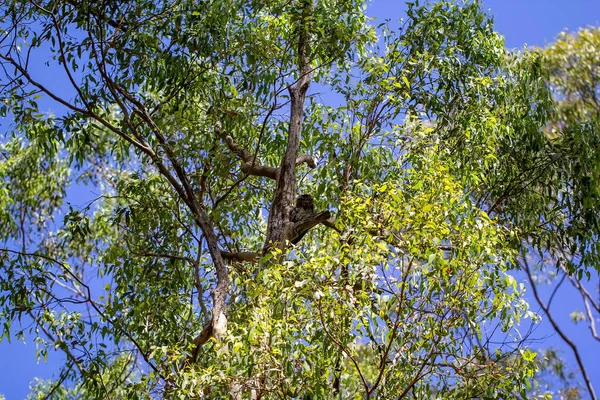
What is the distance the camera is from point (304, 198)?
598 cm

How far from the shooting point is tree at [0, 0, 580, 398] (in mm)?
4746

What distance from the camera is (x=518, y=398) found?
497cm

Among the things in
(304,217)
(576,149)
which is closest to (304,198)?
(304,217)

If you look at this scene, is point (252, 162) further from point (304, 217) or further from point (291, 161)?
point (304, 217)

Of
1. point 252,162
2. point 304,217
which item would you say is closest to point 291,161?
point 252,162

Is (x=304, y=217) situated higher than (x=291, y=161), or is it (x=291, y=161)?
(x=291, y=161)

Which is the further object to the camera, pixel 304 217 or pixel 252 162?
pixel 252 162

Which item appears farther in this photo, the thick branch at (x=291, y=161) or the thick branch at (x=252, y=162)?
the thick branch at (x=252, y=162)

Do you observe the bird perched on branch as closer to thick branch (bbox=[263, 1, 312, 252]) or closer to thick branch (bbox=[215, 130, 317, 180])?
thick branch (bbox=[263, 1, 312, 252])

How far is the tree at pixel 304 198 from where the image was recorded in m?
4.75

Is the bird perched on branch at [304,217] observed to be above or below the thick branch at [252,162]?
below

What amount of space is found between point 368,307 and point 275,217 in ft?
5.24

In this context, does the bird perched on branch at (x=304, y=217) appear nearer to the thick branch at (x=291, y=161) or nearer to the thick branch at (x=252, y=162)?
the thick branch at (x=291, y=161)

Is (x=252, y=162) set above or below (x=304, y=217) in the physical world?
above
